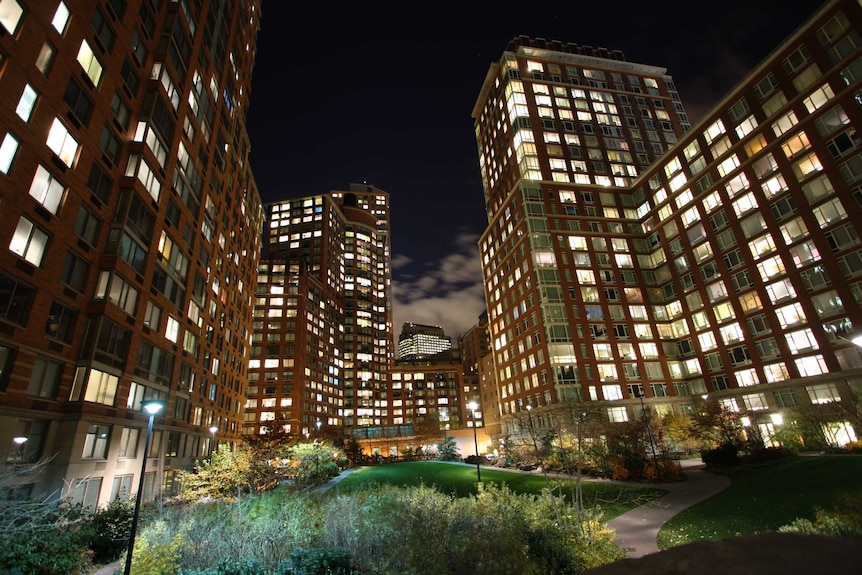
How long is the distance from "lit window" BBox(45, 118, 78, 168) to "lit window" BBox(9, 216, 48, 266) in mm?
4852

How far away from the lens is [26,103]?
23094 mm

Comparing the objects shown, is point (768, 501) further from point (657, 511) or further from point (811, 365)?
point (811, 365)

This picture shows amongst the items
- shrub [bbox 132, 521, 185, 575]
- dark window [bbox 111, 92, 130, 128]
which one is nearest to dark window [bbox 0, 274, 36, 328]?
shrub [bbox 132, 521, 185, 575]

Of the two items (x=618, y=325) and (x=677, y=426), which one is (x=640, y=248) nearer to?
(x=618, y=325)

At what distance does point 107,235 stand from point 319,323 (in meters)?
95.7

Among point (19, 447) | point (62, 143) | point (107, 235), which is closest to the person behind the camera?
point (19, 447)

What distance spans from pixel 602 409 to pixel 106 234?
59986 mm

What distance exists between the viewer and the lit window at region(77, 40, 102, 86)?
91.2 feet

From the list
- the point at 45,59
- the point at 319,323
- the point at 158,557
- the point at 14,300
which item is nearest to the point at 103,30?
the point at 45,59

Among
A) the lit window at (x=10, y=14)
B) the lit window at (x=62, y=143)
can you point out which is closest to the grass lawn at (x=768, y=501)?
the lit window at (x=62, y=143)

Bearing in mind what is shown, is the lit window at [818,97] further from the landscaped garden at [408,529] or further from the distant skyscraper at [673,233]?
the landscaped garden at [408,529]

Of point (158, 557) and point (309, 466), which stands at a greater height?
point (309, 466)

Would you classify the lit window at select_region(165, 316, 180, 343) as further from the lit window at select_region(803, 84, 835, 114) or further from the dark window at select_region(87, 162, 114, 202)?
the lit window at select_region(803, 84, 835, 114)

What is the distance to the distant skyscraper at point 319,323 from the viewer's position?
106 meters
